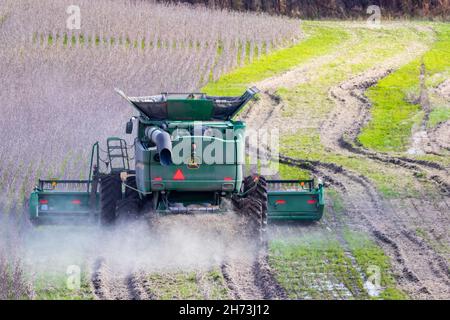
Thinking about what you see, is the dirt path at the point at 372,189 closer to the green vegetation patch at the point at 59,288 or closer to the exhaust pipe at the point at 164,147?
the exhaust pipe at the point at 164,147

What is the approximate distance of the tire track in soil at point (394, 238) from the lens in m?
17.4

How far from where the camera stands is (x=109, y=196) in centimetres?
2073

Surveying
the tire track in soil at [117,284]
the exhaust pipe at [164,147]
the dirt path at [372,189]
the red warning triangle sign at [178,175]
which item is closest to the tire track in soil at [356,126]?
the dirt path at [372,189]

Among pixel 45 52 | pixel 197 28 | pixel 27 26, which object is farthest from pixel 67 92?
pixel 197 28

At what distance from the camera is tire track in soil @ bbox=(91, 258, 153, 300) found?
1650cm

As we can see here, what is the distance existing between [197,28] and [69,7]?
579cm

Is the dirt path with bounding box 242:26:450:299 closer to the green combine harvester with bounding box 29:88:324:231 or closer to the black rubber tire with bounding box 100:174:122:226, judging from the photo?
the green combine harvester with bounding box 29:88:324:231

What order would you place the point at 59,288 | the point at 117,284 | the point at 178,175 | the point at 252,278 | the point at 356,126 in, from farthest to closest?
the point at 356,126
the point at 178,175
the point at 252,278
the point at 117,284
the point at 59,288

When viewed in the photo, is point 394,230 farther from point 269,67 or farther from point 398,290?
point 269,67

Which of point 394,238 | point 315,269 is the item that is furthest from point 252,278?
point 394,238

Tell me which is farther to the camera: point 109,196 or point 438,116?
point 438,116

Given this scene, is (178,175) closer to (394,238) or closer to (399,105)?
(394,238)

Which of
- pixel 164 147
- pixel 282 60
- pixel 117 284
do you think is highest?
pixel 282 60

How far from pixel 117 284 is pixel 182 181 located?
110 inches
